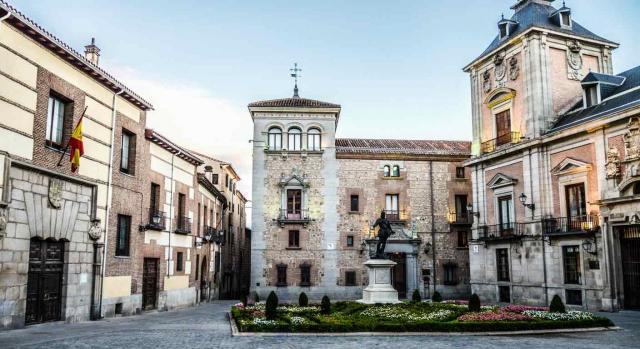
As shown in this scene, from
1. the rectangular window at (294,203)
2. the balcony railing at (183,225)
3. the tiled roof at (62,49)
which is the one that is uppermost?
the tiled roof at (62,49)

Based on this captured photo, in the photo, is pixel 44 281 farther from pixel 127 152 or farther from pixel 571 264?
pixel 571 264

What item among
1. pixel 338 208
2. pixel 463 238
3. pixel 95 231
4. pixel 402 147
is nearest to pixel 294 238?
pixel 338 208

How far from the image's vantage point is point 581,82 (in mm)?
A: 30781

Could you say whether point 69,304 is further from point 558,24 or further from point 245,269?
point 245,269

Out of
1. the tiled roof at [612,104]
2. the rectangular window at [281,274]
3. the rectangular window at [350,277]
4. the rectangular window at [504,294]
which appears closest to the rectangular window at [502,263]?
the rectangular window at [504,294]

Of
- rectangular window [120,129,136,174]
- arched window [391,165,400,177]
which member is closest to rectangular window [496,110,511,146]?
arched window [391,165,400,177]

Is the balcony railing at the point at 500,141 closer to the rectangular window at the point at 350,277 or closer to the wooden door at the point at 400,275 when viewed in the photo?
the wooden door at the point at 400,275

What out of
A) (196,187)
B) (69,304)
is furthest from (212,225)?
(69,304)

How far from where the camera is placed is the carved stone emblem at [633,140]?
2450 centimetres

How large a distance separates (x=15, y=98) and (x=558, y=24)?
30.3m

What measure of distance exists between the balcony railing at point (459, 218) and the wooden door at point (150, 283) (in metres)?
22.4

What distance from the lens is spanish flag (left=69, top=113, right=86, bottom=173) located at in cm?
1762

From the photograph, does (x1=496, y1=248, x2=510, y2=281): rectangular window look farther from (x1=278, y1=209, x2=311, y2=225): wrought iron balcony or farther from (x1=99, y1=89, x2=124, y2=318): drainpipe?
(x1=99, y1=89, x2=124, y2=318): drainpipe

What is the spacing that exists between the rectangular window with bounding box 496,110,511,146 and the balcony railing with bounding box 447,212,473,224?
7.23 metres
